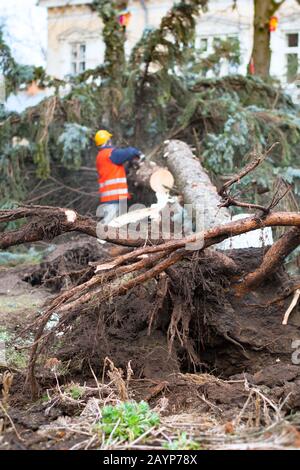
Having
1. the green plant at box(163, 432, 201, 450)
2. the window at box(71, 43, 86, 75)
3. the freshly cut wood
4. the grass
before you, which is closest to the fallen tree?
the grass

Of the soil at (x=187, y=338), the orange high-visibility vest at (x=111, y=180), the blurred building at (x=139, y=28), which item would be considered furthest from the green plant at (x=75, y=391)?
the blurred building at (x=139, y=28)

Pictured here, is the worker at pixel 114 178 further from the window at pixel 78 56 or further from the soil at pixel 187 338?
the window at pixel 78 56

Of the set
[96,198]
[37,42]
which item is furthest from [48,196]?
[37,42]

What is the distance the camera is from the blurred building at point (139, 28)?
18.1 metres

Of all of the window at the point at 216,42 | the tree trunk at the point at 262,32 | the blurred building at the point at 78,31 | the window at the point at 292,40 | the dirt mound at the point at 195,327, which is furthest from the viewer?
the blurred building at the point at 78,31

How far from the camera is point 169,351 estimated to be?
4461 mm

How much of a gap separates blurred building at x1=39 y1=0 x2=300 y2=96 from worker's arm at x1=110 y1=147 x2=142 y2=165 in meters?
10.3

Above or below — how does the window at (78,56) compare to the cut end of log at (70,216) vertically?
above

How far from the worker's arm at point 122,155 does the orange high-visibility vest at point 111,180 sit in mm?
65

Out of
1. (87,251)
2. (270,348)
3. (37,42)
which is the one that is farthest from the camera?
(37,42)

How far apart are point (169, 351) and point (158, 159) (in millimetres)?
4885

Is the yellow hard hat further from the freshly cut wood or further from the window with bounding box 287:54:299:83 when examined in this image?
the window with bounding box 287:54:299:83

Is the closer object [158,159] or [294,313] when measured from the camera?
[294,313]

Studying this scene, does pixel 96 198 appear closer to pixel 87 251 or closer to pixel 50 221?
pixel 87 251
